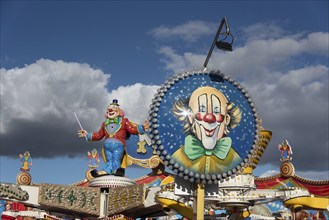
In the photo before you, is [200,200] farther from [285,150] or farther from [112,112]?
[285,150]

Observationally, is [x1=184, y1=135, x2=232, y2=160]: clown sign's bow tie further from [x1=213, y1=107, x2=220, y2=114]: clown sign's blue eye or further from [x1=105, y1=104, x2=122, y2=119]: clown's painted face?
[x1=105, y1=104, x2=122, y2=119]: clown's painted face

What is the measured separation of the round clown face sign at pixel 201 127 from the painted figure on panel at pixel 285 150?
1542 cm

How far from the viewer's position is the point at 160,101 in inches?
559

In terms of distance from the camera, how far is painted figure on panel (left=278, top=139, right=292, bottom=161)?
96.8 ft

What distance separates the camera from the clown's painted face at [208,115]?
46.3 feet

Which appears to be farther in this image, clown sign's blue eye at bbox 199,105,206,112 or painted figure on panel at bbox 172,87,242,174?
clown sign's blue eye at bbox 199,105,206,112

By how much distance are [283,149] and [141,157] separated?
8.61 metres

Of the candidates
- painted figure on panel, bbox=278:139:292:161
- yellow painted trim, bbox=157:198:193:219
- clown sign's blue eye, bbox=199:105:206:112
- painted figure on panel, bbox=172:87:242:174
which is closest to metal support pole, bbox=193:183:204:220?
painted figure on panel, bbox=172:87:242:174

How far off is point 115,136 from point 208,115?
38.2ft

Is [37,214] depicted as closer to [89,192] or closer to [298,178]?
[89,192]

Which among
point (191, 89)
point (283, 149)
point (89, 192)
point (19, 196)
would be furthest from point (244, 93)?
point (283, 149)

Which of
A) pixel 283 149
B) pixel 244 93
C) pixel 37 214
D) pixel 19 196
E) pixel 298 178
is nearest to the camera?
pixel 244 93

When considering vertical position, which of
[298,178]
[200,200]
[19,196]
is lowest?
[200,200]

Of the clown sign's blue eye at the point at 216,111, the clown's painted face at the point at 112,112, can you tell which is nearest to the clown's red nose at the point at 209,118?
Result: the clown sign's blue eye at the point at 216,111
